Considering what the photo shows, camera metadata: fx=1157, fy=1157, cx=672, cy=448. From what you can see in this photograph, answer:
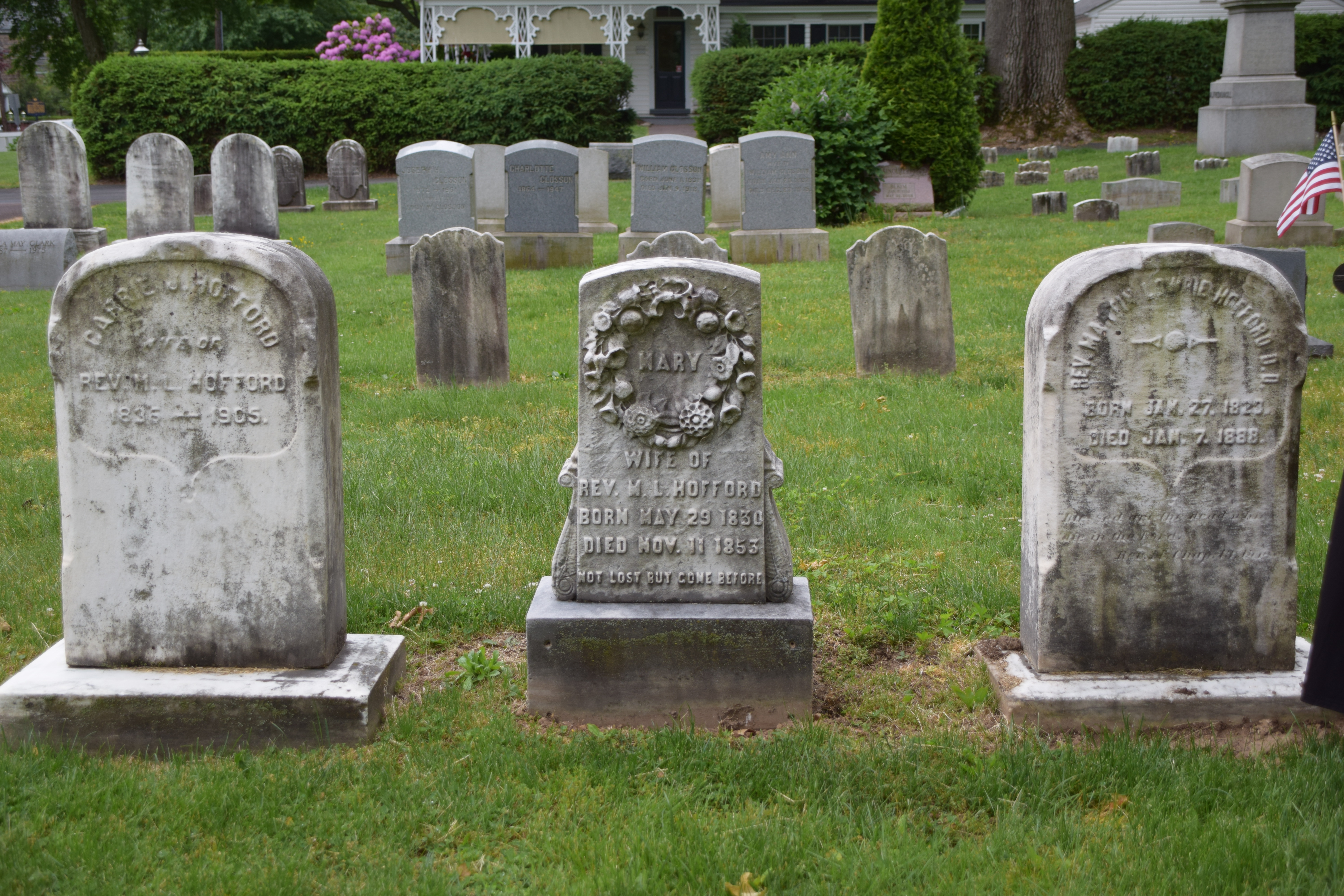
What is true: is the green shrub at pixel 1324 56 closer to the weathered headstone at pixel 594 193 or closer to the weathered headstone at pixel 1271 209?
the weathered headstone at pixel 1271 209

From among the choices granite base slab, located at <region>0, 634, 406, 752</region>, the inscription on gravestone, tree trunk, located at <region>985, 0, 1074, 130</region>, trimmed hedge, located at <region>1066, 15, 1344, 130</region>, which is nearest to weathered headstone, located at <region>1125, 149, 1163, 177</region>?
tree trunk, located at <region>985, 0, 1074, 130</region>

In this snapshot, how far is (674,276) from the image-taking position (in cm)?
381

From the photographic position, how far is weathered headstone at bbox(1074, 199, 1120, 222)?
1831 cm

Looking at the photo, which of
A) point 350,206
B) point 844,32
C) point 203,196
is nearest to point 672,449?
point 350,206

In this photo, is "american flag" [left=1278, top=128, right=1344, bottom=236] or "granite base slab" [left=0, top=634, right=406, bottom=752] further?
"american flag" [left=1278, top=128, right=1344, bottom=236]

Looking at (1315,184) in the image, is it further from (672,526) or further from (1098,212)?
(1098,212)


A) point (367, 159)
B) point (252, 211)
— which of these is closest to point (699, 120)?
point (367, 159)

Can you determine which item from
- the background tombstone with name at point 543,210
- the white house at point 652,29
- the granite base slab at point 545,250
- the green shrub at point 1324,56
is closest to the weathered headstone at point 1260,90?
the green shrub at point 1324,56

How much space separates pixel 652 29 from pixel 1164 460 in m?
40.0

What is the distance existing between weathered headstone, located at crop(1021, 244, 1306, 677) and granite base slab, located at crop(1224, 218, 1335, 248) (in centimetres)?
1226

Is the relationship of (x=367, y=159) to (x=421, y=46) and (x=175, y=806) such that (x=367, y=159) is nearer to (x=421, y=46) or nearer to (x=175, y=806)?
(x=421, y=46)

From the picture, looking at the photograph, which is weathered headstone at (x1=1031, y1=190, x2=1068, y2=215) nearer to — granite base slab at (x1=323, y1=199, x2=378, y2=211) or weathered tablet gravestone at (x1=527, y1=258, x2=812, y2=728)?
granite base slab at (x1=323, y1=199, x2=378, y2=211)

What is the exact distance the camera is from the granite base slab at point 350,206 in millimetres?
23609

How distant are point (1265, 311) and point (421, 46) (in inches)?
1393
